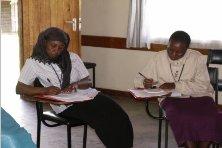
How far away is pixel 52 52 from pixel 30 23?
107 inches

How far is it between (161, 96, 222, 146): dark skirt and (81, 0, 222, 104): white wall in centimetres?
294

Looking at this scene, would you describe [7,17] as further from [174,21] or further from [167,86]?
[167,86]

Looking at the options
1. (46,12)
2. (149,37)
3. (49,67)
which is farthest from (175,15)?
(49,67)

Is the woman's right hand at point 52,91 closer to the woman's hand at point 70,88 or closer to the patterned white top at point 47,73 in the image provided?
the woman's hand at point 70,88

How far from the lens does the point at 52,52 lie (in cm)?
328

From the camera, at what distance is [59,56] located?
3.39 meters

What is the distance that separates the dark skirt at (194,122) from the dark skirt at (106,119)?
37cm

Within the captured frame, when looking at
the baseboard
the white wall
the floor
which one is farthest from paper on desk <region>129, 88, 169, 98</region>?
the baseboard

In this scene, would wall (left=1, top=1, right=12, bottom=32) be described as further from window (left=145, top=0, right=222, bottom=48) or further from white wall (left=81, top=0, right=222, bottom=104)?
window (left=145, top=0, right=222, bottom=48)

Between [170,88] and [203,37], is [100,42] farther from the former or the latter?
[170,88]

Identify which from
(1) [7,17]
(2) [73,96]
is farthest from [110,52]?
(1) [7,17]

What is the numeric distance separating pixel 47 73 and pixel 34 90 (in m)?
0.36

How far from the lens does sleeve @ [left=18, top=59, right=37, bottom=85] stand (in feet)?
10.4

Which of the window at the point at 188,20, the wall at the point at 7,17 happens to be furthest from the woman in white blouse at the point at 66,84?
the wall at the point at 7,17
